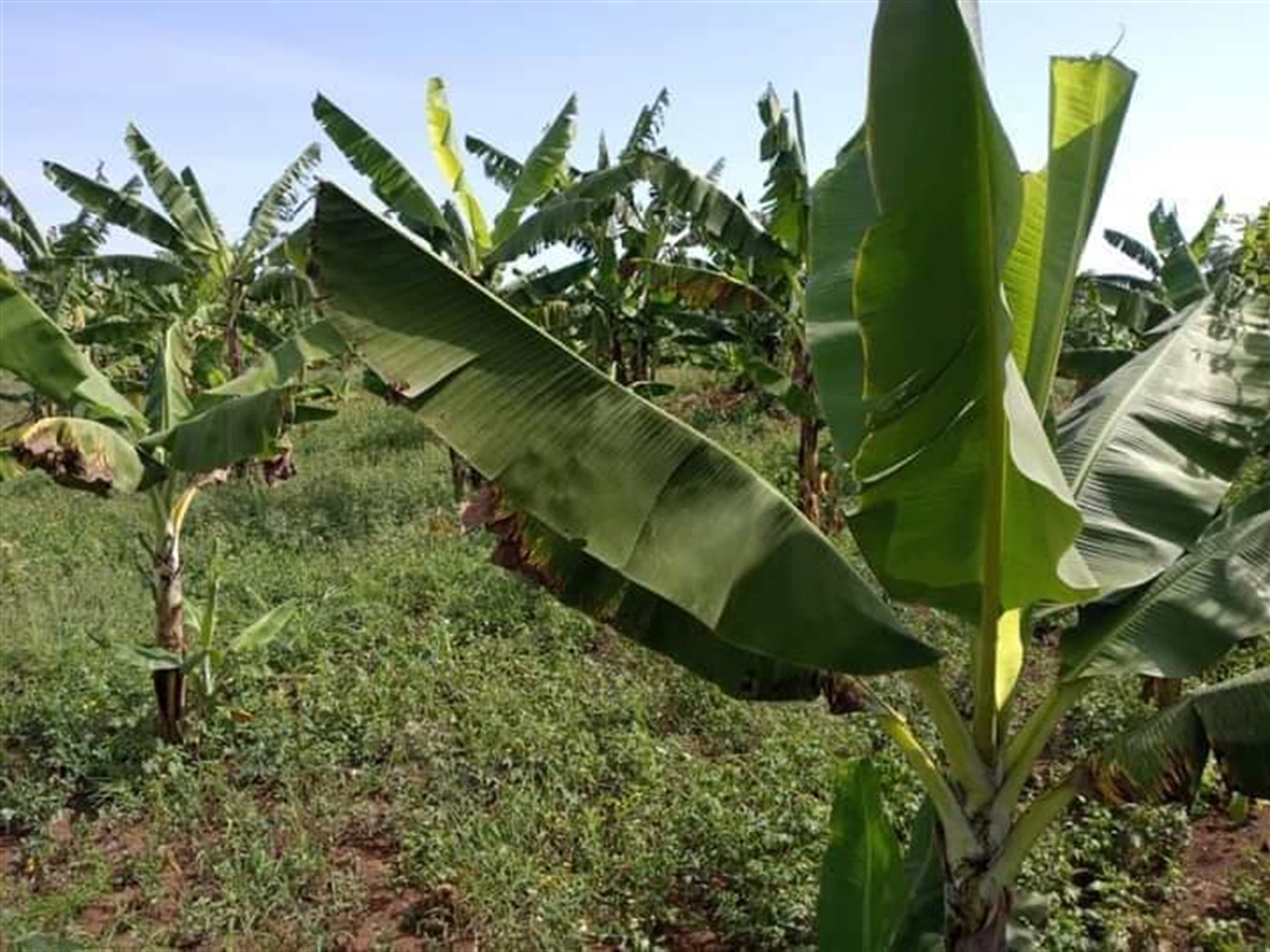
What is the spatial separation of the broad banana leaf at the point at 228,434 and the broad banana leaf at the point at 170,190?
7.34 metres

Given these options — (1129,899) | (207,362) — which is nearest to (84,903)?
(1129,899)

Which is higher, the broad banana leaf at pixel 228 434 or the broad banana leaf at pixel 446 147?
the broad banana leaf at pixel 446 147

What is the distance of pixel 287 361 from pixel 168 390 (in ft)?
2.32

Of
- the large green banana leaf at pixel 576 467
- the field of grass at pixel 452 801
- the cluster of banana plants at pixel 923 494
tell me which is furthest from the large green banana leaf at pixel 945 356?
the field of grass at pixel 452 801

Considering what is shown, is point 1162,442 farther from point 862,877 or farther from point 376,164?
point 376,164

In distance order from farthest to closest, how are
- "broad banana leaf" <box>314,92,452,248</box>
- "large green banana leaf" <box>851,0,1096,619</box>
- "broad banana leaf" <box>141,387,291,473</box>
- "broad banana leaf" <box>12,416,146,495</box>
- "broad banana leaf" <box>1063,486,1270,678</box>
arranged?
"broad banana leaf" <box>314,92,452,248</box>, "broad banana leaf" <box>12,416,146,495</box>, "broad banana leaf" <box>141,387,291,473</box>, "broad banana leaf" <box>1063,486,1270,678</box>, "large green banana leaf" <box>851,0,1096,619</box>

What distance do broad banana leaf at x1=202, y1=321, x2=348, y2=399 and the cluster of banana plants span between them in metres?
3.24

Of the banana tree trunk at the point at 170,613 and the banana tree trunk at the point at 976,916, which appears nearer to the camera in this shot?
the banana tree trunk at the point at 976,916

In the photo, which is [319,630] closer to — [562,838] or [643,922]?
[562,838]

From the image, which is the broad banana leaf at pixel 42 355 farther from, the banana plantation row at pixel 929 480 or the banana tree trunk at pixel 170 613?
the banana plantation row at pixel 929 480

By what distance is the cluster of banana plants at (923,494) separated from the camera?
6.11 feet

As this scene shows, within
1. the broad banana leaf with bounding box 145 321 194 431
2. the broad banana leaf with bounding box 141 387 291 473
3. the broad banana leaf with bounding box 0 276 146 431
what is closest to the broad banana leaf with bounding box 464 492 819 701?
the broad banana leaf with bounding box 141 387 291 473

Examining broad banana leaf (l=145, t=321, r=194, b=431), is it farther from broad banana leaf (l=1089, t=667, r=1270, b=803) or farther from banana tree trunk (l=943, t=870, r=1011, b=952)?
broad banana leaf (l=1089, t=667, r=1270, b=803)

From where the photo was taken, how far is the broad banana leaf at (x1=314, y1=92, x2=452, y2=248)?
9.00m
